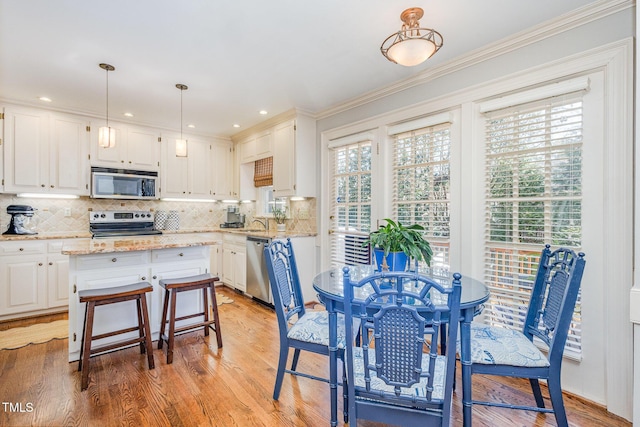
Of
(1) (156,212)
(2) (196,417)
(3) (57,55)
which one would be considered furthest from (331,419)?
(1) (156,212)

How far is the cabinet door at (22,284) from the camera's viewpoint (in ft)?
11.1

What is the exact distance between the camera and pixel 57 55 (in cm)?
264

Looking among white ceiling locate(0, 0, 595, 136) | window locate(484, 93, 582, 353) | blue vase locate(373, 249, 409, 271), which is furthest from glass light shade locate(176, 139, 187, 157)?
window locate(484, 93, 582, 353)

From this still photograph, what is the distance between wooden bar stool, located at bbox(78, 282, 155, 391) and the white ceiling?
6.41 ft

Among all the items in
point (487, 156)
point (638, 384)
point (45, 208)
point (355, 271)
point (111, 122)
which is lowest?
point (638, 384)

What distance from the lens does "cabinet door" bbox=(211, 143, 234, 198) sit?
211 inches

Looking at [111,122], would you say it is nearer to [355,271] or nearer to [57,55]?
[57,55]

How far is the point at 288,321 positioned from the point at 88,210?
393 centimetres

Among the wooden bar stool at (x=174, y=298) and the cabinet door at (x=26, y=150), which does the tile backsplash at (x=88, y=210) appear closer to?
the cabinet door at (x=26, y=150)

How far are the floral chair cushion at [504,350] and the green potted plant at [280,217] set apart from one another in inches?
129

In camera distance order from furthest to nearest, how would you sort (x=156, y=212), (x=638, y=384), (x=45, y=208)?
(x=156, y=212) < (x=45, y=208) < (x=638, y=384)

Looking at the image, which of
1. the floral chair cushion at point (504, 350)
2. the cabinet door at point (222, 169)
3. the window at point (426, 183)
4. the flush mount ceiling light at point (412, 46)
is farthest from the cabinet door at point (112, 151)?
the floral chair cushion at point (504, 350)

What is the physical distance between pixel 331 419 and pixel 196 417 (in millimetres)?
821

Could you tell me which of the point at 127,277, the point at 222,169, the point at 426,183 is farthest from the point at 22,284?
the point at 426,183
